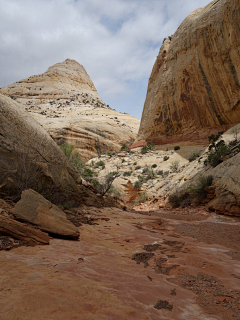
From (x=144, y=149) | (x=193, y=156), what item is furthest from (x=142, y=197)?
(x=144, y=149)

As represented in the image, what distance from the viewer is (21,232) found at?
314cm

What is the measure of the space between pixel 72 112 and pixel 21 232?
43.7 metres

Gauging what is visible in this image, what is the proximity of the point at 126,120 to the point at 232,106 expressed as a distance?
27.2m

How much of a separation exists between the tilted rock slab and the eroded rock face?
19.2 m

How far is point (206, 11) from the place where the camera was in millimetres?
20016

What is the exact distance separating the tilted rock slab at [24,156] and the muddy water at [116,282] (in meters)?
2.75

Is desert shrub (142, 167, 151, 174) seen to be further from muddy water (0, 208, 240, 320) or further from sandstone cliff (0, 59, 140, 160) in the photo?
muddy water (0, 208, 240, 320)

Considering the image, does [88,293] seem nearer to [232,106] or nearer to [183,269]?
[183,269]

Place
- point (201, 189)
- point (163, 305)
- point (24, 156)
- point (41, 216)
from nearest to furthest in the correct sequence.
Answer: point (163, 305), point (41, 216), point (24, 156), point (201, 189)

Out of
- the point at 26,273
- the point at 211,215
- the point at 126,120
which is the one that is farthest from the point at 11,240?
the point at 126,120

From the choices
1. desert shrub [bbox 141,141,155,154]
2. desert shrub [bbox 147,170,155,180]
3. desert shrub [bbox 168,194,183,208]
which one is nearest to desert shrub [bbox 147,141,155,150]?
desert shrub [bbox 141,141,155,154]

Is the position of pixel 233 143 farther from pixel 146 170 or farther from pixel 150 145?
pixel 150 145

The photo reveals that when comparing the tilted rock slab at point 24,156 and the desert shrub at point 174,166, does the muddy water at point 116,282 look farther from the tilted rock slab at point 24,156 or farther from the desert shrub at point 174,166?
the desert shrub at point 174,166

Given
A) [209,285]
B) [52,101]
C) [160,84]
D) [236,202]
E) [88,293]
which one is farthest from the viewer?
[52,101]
